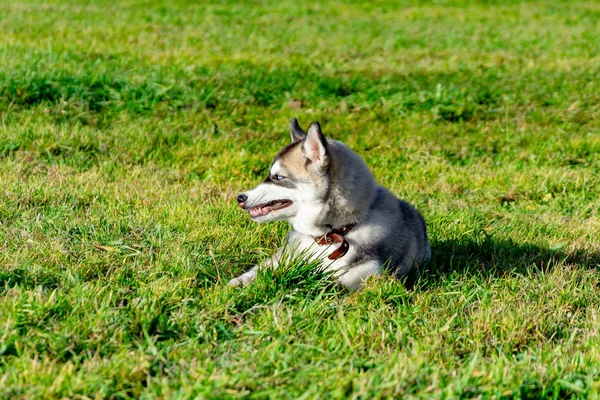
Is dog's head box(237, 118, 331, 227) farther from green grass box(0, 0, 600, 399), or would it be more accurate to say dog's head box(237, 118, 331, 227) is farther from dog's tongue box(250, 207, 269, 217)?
green grass box(0, 0, 600, 399)

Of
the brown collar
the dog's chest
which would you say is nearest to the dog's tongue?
the dog's chest

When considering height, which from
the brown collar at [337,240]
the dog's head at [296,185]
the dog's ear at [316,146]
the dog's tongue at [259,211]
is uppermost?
the dog's ear at [316,146]

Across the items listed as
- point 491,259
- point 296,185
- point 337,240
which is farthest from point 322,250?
point 491,259

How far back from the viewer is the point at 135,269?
4.32 m

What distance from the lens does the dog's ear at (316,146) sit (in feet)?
14.6

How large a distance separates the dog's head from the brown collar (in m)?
0.16

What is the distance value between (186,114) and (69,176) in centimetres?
242

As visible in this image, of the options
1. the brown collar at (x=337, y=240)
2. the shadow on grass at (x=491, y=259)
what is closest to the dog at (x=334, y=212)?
the brown collar at (x=337, y=240)

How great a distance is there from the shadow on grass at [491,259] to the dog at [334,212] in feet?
0.65

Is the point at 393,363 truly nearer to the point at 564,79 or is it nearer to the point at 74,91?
the point at 74,91

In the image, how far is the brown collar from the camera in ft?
14.7

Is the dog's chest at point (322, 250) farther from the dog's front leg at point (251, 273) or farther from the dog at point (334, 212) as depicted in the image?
the dog's front leg at point (251, 273)

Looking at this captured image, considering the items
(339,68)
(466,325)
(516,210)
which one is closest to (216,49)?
(339,68)

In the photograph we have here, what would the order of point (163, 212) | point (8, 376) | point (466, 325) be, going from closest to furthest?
point (8, 376) < point (466, 325) < point (163, 212)
